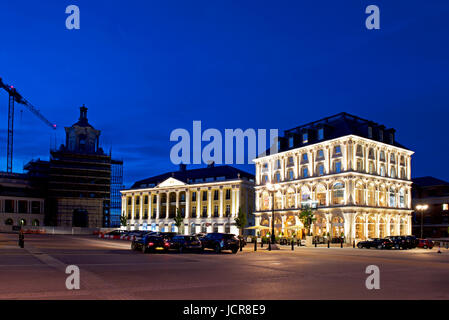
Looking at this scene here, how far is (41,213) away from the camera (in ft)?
445

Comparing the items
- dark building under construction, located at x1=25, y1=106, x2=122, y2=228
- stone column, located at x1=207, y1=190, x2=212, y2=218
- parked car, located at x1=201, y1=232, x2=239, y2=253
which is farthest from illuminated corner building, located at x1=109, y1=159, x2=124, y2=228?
parked car, located at x1=201, y1=232, x2=239, y2=253

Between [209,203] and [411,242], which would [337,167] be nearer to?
[411,242]

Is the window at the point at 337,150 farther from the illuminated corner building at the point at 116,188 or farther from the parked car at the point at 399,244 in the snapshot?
the illuminated corner building at the point at 116,188

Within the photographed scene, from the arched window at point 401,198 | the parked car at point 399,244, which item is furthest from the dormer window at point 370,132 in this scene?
the parked car at point 399,244

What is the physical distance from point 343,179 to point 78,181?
90.2m

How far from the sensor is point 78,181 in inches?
5369

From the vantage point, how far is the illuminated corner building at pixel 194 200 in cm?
9419

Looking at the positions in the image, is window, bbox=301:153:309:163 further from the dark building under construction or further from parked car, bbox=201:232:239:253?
the dark building under construction

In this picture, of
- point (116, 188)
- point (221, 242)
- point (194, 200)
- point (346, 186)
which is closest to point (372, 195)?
point (346, 186)

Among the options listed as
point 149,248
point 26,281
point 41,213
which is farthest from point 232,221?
point 26,281

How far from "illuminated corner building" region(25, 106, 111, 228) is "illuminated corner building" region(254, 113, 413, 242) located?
2789 inches

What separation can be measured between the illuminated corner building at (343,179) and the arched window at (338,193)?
0.15 metres

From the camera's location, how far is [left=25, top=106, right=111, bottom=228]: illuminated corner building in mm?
133125
